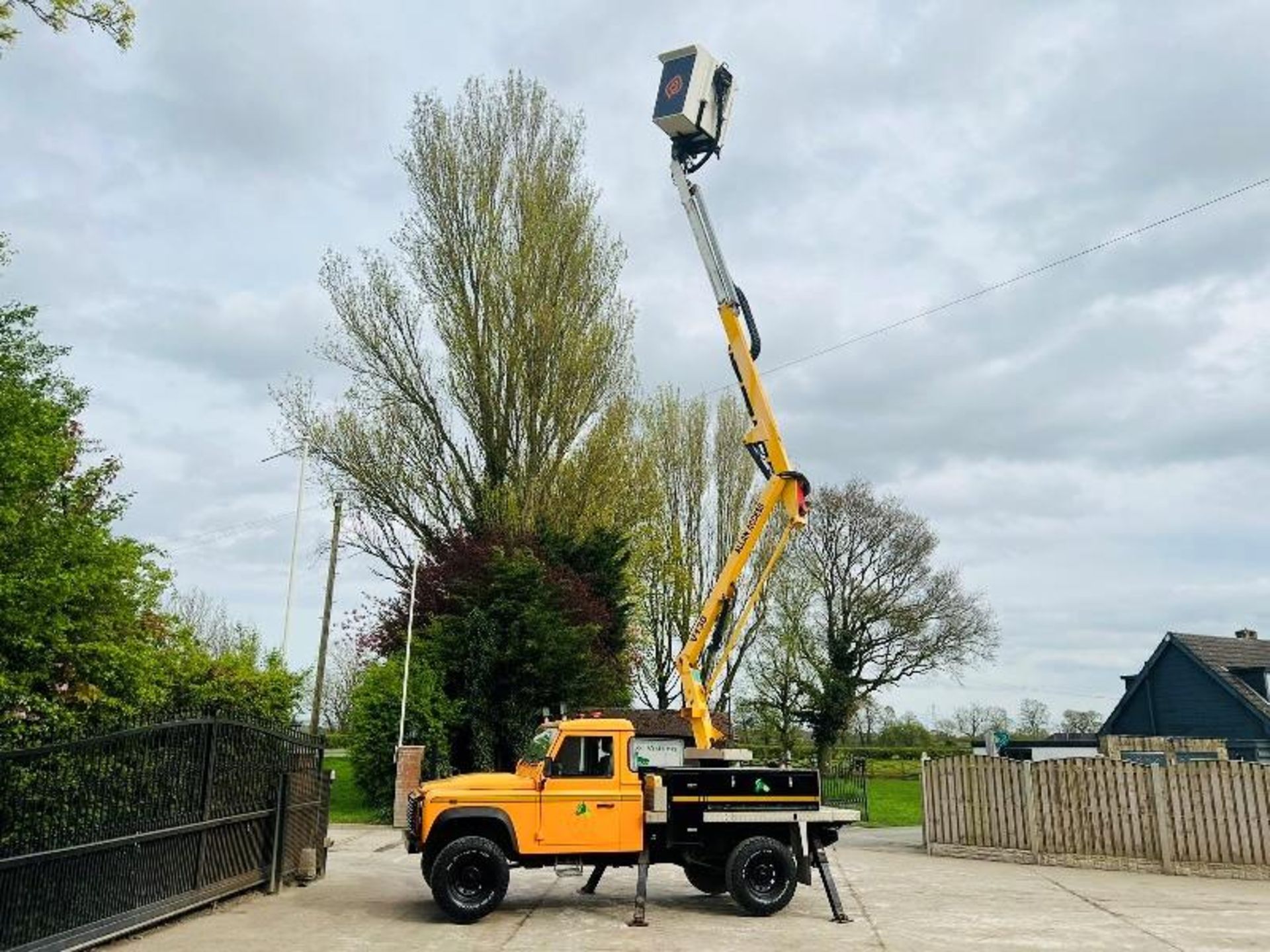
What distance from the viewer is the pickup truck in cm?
1099

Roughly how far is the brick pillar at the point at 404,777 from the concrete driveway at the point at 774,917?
271 inches

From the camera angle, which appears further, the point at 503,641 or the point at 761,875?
the point at 503,641

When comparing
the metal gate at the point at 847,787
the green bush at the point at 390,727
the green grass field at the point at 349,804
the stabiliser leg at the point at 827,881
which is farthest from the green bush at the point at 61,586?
the metal gate at the point at 847,787

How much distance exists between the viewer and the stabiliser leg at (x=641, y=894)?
34.8 ft

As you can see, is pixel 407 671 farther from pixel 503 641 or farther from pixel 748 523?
pixel 748 523

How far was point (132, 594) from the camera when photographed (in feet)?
39.0

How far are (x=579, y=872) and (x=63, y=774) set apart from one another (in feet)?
18.5

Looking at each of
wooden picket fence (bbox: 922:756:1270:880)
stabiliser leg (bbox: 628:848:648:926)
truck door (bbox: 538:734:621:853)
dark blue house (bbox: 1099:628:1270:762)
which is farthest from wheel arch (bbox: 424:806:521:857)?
dark blue house (bbox: 1099:628:1270:762)

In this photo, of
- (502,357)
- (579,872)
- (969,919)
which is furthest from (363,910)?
(502,357)

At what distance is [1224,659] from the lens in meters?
32.1

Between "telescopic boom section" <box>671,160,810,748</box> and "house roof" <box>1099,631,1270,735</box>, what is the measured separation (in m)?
20.8

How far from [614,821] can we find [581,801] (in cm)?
44

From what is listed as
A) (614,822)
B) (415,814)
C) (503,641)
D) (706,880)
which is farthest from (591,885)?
(503,641)

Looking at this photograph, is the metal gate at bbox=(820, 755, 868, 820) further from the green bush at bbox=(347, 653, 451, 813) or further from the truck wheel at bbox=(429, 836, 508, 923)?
the truck wheel at bbox=(429, 836, 508, 923)
